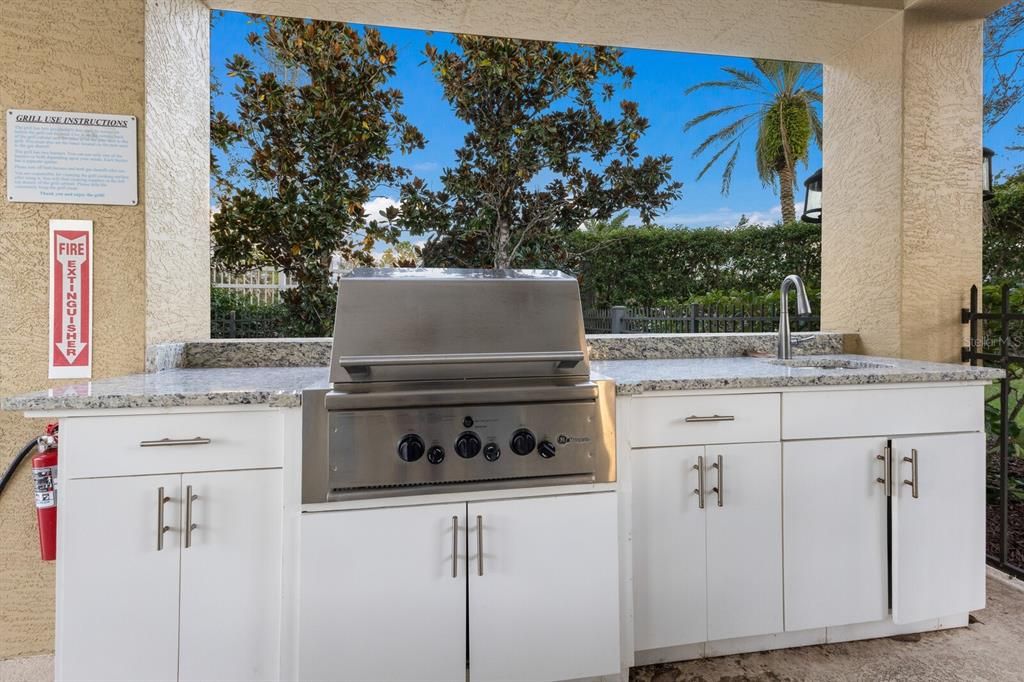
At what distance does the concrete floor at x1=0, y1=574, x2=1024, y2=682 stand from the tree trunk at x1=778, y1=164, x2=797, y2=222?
2795 mm

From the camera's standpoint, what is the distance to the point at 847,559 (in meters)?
1.89

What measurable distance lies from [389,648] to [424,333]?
916 millimetres

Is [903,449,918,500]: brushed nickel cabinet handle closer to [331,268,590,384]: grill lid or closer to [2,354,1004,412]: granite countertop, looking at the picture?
[2,354,1004,412]: granite countertop

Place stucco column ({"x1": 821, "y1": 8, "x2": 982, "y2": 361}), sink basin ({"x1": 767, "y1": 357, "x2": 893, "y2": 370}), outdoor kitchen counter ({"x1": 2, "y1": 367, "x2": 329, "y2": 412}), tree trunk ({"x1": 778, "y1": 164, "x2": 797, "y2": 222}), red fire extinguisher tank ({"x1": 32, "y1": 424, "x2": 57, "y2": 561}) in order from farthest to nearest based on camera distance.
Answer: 1. tree trunk ({"x1": 778, "y1": 164, "x2": 797, "y2": 222})
2. stucco column ({"x1": 821, "y1": 8, "x2": 982, "y2": 361})
3. sink basin ({"x1": 767, "y1": 357, "x2": 893, "y2": 370})
4. red fire extinguisher tank ({"x1": 32, "y1": 424, "x2": 57, "y2": 561})
5. outdoor kitchen counter ({"x1": 2, "y1": 367, "x2": 329, "y2": 412})

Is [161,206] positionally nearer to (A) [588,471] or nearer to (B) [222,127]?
(B) [222,127]

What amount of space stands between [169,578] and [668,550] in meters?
1.52

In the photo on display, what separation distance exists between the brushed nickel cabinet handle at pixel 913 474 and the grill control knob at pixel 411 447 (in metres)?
1.73

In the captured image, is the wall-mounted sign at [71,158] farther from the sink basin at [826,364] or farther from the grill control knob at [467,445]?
the sink basin at [826,364]

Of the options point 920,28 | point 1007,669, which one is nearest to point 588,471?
point 1007,669

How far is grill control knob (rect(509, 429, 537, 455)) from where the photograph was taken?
156 cm

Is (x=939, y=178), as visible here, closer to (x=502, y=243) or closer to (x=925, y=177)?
(x=925, y=177)

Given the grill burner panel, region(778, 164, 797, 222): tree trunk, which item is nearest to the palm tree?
region(778, 164, 797, 222): tree trunk

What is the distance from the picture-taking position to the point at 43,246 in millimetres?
1881

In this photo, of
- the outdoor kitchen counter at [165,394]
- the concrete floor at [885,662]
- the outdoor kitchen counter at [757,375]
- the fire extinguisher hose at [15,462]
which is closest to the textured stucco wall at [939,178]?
the outdoor kitchen counter at [757,375]
